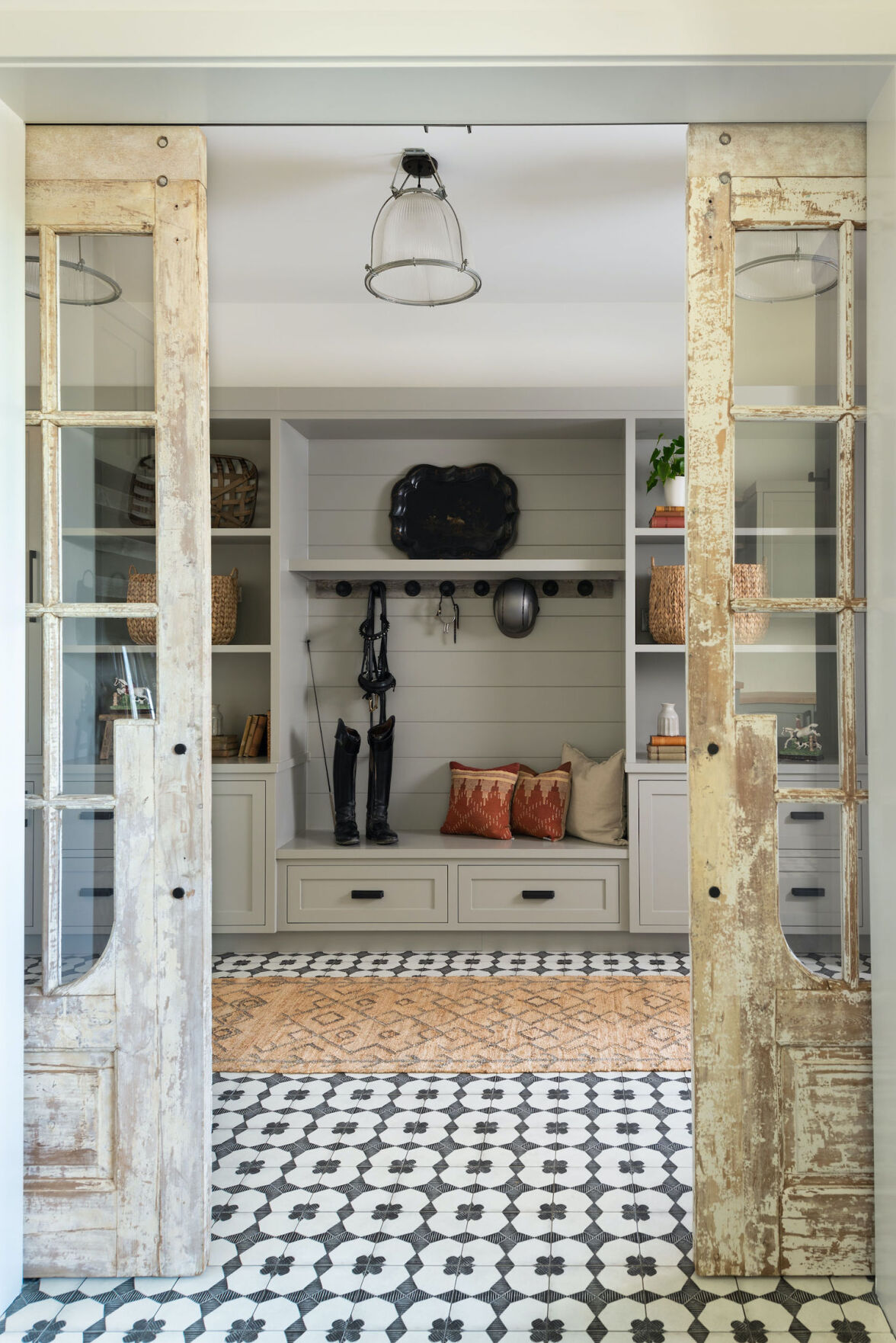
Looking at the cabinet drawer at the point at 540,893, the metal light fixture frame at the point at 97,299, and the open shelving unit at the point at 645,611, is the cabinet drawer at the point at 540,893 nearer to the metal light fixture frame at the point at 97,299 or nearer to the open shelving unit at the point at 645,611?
the open shelving unit at the point at 645,611

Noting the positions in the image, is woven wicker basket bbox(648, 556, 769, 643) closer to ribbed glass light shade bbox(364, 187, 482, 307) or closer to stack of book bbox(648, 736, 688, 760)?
stack of book bbox(648, 736, 688, 760)

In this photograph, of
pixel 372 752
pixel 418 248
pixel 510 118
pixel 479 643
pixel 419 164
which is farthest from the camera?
pixel 479 643

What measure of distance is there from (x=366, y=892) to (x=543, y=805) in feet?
2.86

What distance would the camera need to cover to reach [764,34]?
171 cm

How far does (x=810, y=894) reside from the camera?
197cm

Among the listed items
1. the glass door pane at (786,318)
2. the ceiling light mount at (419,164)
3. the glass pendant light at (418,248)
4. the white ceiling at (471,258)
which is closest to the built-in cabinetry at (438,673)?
the white ceiling at (471,258)

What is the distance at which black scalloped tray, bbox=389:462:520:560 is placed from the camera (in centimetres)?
447

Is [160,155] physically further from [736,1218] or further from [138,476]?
[736,1218]

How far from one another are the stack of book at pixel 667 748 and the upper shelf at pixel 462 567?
764mm

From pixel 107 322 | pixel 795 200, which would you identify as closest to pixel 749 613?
pixel 795 200

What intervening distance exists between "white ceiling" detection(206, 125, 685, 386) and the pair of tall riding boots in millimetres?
1119

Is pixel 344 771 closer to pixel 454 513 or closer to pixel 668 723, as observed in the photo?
pixel 454 513

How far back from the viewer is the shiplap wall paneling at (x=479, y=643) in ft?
15.0

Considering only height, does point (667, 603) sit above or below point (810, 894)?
above
